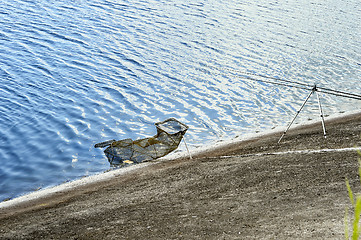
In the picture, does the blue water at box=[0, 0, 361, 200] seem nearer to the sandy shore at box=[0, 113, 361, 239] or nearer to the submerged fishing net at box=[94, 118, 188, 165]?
the submerged fishing net at box=[94, 118, 188, 165]

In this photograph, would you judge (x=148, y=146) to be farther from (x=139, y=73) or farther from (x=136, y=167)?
(x=139, y=73)

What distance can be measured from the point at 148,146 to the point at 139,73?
828cm

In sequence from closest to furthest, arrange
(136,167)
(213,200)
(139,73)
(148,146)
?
(213,200)
(136,167)
(148,146)
(139,73)

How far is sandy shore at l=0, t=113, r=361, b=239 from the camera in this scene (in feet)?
21.1

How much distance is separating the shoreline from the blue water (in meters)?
0.52

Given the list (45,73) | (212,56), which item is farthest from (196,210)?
(212,56)

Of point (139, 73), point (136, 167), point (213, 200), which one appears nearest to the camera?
point (213, 200)

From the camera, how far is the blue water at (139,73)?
1431cm

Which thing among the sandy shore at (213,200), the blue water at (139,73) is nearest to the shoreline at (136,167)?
the sandy shore at (213,200)

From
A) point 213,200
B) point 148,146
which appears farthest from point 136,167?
point 213,200

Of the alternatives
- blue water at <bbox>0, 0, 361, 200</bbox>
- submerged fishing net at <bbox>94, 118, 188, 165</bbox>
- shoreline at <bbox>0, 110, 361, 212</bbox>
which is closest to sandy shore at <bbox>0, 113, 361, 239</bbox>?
shoreline at <bbox>0, 110, 361, 212</bbox>

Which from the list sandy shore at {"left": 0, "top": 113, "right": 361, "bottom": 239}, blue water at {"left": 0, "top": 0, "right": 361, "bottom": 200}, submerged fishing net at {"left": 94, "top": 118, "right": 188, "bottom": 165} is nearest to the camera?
sandy shore at {"left": 0, "top": 113, "right": 361, "bottom": 239}

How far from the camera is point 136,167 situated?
12.6 m

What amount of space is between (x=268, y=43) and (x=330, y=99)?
9259 millimetres
